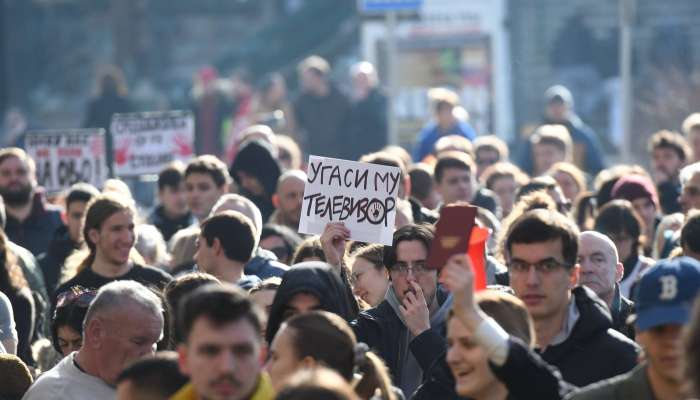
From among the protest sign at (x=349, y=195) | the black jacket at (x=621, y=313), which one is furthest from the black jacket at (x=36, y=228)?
the black jacket at (x=621, y=313)

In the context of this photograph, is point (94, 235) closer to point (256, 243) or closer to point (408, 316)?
point (256, 243)

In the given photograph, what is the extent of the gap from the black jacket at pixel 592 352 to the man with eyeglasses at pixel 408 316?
83cm

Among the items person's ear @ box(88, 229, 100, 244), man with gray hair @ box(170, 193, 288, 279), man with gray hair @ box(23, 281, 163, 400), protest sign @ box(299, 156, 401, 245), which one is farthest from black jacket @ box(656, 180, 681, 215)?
man with gray hair @ box(23, 281, 163, 400)

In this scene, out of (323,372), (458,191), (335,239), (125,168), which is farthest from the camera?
(125,168)

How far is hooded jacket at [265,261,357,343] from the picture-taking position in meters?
7.30

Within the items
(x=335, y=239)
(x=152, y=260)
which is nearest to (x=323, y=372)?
(x=335, y=239)

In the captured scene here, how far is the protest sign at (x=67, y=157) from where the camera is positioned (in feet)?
50.9

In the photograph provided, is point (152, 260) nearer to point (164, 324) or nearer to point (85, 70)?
point (164, 324)

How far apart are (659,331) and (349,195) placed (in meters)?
3.92

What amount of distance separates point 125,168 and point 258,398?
1128 centimetres

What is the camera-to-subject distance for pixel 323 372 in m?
5.34

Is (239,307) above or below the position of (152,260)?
above

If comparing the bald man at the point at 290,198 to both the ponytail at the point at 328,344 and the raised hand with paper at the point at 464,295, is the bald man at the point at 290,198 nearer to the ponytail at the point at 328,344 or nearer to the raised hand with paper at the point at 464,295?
the ponytail at the point at 328,344

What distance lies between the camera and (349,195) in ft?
31.9
